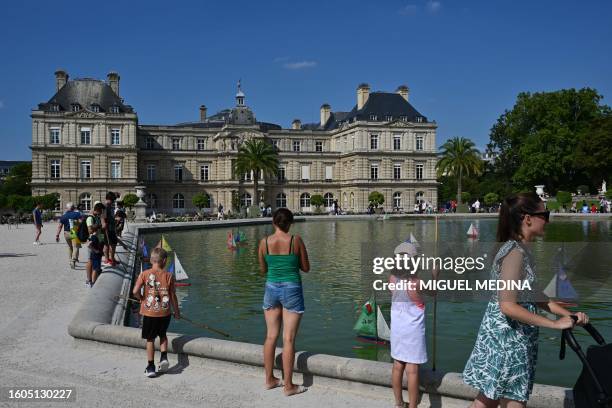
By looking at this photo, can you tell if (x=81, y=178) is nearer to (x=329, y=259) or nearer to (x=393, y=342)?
(x=329, y=259)

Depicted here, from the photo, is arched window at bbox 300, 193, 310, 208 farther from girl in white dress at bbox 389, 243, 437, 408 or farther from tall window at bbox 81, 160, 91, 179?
girl in white dress at bbox 389, 243, 437, 408

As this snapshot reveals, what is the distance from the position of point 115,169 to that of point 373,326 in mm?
62125

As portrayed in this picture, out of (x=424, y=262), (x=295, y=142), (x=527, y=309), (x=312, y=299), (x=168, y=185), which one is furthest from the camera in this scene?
(x=295, y=142)

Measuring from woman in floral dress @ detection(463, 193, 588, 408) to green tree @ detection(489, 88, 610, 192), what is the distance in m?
63.9

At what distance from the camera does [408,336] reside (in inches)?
Result: 204

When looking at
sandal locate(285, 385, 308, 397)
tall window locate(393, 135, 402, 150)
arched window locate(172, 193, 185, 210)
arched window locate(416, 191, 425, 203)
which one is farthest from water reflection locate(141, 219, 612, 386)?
arched window locate(416, 191, 425, 203)

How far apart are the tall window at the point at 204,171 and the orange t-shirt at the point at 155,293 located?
220ft

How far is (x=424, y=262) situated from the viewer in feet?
17.1

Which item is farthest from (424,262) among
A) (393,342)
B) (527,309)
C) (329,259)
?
(329,259)

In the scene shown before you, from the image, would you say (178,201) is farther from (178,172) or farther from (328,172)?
(328,172)

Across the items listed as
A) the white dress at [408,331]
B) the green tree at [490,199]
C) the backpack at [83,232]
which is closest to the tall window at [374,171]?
the green tree at [490,199]

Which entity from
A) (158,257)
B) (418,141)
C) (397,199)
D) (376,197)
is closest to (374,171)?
(397,199)

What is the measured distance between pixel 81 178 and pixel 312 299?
58.7 meters

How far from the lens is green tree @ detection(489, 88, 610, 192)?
64000mm
